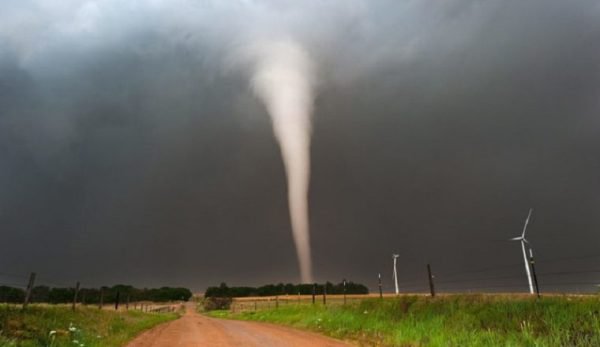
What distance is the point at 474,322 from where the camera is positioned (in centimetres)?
1794

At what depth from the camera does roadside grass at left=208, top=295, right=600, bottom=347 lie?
1327 cm

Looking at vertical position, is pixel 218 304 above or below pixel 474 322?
above

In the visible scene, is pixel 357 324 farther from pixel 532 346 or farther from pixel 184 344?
pixel 532 346

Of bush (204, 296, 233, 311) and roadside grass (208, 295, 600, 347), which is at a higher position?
bush (204, 296, 233, 311)

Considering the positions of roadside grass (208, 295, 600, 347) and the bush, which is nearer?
roadside grass (208, 295, 600, 347)

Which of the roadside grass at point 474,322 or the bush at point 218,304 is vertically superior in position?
the bush at point 218,304

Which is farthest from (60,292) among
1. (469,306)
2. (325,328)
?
(469,306)

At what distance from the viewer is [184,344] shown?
19188 mm

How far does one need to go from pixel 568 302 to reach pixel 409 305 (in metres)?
11.0

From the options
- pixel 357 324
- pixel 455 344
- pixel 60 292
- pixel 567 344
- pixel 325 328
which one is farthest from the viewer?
pixel 60 292

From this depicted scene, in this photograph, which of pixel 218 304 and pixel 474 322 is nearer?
pixel 474 322

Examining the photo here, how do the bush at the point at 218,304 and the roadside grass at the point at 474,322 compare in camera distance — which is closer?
the roadside grass at the point at 474,322

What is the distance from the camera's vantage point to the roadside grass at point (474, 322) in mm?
13266

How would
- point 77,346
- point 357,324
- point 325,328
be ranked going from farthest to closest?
point 325,328, point 357,324, point 77,346
